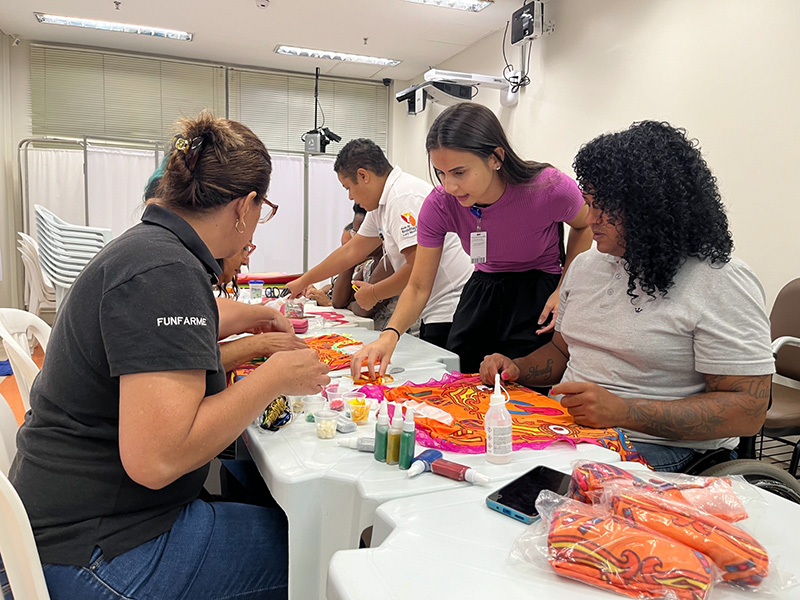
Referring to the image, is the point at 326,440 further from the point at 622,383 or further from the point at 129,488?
the point at 622,383

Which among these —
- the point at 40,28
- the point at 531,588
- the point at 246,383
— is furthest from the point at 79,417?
the point at 40,28

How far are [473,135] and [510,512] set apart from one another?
1331mm

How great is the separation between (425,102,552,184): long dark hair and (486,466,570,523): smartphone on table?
1183 mm

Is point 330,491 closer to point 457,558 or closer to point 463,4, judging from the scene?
point 457,558

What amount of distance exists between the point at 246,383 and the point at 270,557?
358mm

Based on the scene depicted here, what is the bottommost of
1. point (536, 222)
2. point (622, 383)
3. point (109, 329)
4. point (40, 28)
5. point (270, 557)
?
point (270, 557)

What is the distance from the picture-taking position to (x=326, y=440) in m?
1.26

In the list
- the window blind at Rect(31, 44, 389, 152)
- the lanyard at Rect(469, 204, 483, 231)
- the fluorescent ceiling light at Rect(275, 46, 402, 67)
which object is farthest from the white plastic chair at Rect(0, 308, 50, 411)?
the fluorescent ceiling light at Rect(275, 46, 402, 67)

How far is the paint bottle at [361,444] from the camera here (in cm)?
119

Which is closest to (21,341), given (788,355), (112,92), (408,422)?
(408,422)

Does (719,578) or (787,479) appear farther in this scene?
(787,479)

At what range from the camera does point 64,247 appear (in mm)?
5023

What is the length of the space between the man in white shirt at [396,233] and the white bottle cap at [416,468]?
5.06 ft

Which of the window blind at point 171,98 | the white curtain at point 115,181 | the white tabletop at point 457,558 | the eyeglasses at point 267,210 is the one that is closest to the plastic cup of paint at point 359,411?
the white tabletop at point 457,558
